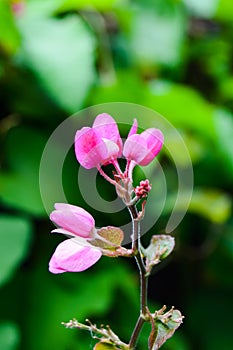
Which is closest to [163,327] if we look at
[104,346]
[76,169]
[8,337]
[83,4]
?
[104,346]

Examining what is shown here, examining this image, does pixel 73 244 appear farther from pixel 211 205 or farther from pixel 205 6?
pixel 205 6

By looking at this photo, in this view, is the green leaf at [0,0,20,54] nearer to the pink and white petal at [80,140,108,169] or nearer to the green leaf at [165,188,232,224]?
the green leaf at [165,188,232,224]

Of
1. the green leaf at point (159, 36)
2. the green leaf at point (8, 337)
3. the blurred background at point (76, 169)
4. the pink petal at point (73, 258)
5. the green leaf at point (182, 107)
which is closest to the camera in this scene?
the pink petal at point (73, 258)

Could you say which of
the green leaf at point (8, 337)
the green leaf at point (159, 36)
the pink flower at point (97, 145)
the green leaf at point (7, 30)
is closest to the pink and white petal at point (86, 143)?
the pink flower at point (97, 145)

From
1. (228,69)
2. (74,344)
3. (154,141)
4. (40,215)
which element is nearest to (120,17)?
(228,69)

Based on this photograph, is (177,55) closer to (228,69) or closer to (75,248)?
(228,69)

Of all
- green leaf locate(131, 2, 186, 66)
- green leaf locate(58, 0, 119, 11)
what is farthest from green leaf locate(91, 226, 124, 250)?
green leaf locate(131, 2, 186, 66)

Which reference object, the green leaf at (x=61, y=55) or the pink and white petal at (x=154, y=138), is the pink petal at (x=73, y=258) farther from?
the green leaf at (x=61, y=55)
